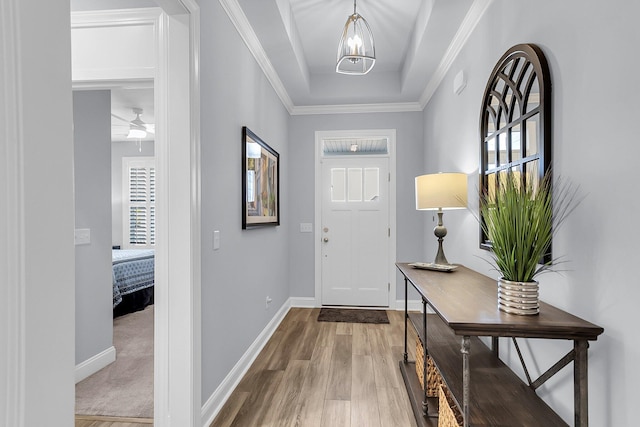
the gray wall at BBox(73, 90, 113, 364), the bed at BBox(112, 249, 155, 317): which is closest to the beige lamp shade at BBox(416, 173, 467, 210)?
the gray wall at BBox(73, 90, 113, 364)

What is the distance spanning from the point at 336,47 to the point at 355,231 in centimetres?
216

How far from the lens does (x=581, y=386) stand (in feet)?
3.79

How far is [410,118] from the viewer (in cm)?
440

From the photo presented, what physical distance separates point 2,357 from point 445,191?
230 centimetres

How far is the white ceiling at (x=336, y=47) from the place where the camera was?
2486 mm

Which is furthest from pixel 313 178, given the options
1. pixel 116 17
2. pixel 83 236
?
pixel 116 17

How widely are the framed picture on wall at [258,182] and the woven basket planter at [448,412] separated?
1654 mm

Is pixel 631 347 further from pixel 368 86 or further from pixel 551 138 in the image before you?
pixel 368 86

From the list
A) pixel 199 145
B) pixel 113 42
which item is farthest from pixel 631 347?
pixel 113 42

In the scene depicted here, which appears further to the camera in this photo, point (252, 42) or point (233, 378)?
point (252, 42)

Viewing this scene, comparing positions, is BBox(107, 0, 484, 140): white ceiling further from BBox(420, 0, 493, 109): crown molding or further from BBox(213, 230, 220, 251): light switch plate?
BBox(213, 230, 220, 251): light switch plate

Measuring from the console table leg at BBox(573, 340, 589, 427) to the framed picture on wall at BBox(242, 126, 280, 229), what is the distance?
203 cm

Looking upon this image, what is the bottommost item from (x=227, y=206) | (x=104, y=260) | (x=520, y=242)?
(x=104, y=260)

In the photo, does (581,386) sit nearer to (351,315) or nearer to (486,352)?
(486,352)
